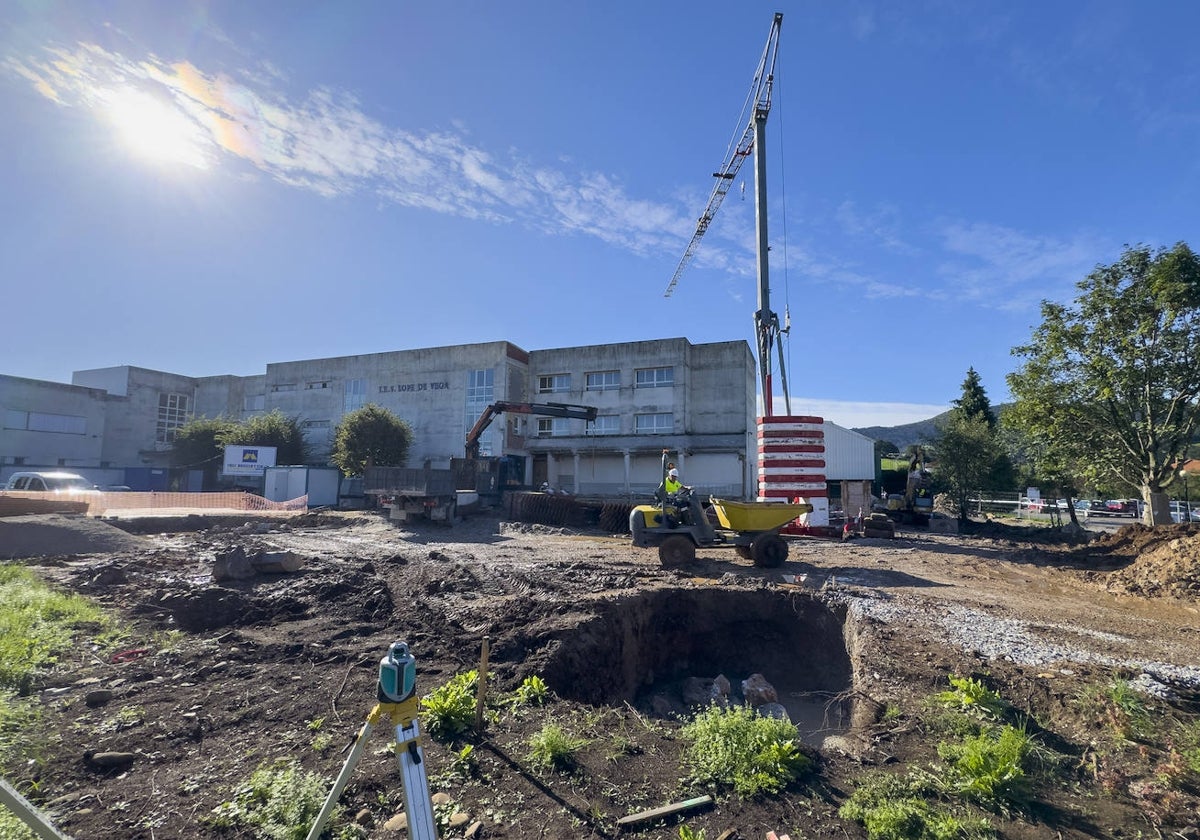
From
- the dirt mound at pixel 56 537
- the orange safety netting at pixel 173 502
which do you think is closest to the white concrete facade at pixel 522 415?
the orange safety netting at pixel 173 502

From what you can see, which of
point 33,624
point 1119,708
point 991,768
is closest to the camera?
point 991,768

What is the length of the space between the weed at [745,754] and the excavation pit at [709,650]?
2.91m

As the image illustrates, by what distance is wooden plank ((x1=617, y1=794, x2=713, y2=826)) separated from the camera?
3.55 m

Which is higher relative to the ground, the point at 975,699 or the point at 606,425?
the point at 606,425

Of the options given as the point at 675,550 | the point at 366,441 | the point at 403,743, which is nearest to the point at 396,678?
the point at 403,743

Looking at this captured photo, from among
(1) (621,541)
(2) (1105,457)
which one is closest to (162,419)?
(1) (621,541)

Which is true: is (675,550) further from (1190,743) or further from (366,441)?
(366,441)

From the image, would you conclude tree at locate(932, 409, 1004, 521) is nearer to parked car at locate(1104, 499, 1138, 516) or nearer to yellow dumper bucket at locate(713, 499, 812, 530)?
yellow dumper bucket at locate(713, 499, 812, 530)

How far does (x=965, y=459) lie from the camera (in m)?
28.2

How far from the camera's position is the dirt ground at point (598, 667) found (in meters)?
3.78

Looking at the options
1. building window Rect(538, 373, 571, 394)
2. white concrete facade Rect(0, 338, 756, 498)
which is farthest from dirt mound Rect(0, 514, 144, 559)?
building window Rect(538, 373, 571, 394)

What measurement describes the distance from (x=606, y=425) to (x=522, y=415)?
20.7ft

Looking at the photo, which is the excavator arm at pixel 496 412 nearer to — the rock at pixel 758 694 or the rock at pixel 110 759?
the rock at pixel 758 694

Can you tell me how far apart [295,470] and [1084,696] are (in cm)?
3638
